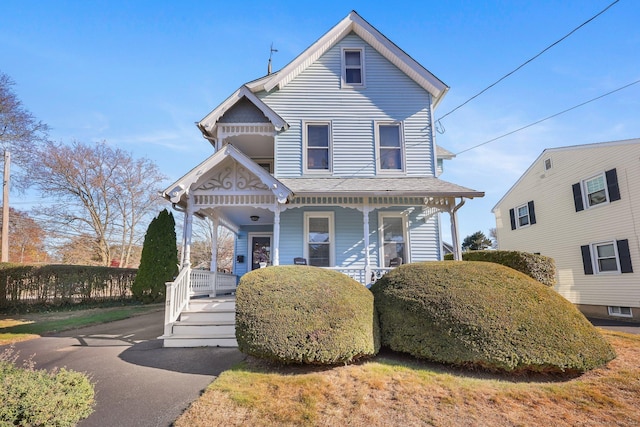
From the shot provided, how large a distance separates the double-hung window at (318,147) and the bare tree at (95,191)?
21.5 meters

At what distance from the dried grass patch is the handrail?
2692 mm

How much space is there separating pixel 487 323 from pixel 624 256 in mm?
12316

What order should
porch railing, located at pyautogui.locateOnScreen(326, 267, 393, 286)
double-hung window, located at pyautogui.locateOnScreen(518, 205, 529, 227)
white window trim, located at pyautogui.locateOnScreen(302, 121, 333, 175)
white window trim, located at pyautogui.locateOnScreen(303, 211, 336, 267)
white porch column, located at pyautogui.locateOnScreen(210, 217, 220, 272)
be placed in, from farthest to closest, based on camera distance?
double-hung window, located at pyautogui.locateOnScreen(518, 205, 529, 227) → white window trim, located at pyautogui.locateOnScreen(302, 121, 333, 175) → white window trim, located at pyautogui.locateOnScreen(303, 211, 336, 267) → white porch column, located at pyautogui.locateOnScreen(210, 217, 220, 272) → porch railing, located at pyautogui.locateOnScreen(326, 267, 393, 286)

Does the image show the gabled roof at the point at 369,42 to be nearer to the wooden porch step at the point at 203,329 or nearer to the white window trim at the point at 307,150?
the white window trim at the point at 307,150

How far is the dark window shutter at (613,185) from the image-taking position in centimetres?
1342

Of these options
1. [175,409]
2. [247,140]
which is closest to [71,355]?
[175,409]

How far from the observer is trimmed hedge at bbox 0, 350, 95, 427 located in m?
2.79

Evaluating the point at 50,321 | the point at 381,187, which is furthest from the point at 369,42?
→ the point at 50,321

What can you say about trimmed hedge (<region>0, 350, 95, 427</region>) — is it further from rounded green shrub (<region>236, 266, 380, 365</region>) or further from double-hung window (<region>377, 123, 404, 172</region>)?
double-hung window (<region>377, 123, 404, 172</region>)

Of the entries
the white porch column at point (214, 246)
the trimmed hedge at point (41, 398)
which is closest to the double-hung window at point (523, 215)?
the white porch column at point (214, 246)

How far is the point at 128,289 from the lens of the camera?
16.2 meters

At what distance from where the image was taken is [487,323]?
5352mm

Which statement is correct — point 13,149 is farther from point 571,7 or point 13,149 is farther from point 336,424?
point 571,7

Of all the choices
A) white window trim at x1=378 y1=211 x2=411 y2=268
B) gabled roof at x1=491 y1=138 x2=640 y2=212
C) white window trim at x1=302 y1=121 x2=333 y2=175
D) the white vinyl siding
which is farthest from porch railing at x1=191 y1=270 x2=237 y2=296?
gabled roof at x1=491 y1=138 x2=640 y2=212
